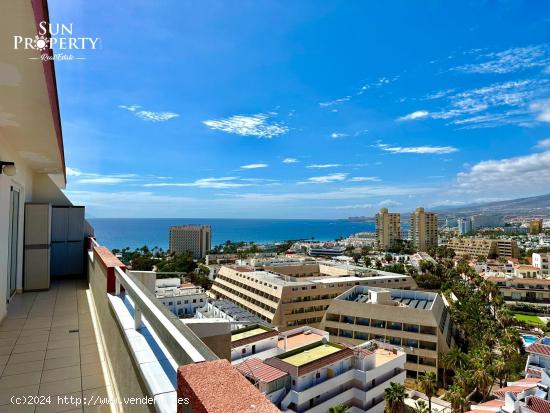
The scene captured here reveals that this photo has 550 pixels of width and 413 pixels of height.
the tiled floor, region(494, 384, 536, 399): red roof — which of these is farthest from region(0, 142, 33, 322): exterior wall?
region(494, 384, 536, 399): red roof

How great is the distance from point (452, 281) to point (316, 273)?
59.0 feet

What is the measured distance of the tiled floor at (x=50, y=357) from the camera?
2514mm

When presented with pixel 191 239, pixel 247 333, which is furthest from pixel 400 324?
pixel 191 239

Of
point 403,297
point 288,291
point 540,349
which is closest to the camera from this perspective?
point 540,349

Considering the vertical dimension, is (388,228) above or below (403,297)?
above

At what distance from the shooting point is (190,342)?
1357 millimetres

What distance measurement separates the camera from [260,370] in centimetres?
1199

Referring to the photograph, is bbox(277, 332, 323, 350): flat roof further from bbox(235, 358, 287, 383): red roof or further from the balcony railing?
the balcony railing

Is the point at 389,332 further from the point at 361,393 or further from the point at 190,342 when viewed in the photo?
the point at 190,342

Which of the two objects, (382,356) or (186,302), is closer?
(382,356)

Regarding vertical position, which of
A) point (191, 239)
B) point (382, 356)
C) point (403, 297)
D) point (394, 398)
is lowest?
point (394, 398)

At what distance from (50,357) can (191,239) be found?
86979mm

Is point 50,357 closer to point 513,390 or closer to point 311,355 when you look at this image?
point 311,355

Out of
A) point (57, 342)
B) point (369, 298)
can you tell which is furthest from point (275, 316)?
point (57, 342)
